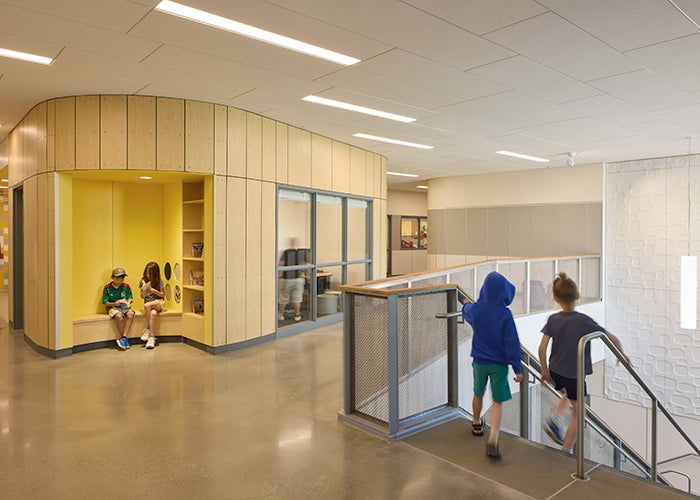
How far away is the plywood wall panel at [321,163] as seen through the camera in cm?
806

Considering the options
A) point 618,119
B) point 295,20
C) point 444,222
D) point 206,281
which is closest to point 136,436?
point 206,281

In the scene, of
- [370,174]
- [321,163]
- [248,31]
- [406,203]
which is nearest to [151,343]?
[321,163]

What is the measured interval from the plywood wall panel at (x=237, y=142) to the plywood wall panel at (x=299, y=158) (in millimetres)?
925

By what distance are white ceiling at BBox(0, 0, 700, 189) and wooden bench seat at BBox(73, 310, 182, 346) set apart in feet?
9.31

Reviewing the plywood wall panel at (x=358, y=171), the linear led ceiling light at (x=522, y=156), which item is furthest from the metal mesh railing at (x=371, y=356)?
the linear led ceiling light at (x=522, y=156)

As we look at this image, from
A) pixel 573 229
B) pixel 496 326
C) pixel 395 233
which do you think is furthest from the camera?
pixel 395 233

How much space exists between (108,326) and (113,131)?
8.47ft

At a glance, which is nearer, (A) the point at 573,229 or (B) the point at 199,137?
(B) the point at 199,137

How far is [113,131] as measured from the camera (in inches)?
234

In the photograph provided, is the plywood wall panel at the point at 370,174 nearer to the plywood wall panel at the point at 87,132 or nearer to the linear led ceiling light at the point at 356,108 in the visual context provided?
the linear led ceiling light at the point at 356,108

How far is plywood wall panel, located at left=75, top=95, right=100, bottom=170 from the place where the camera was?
5.95m

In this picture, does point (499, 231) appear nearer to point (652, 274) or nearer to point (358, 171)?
point (652, 274)

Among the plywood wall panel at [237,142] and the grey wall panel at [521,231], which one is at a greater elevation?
the plywood wall panel at [237,142]

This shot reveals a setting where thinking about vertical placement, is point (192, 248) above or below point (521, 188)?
below
